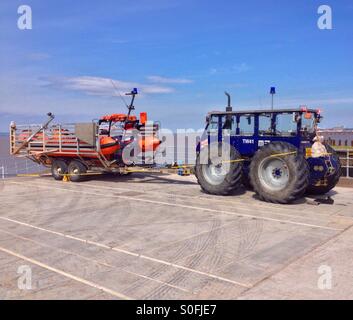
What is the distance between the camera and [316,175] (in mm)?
10125

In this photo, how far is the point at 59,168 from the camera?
1528 cm

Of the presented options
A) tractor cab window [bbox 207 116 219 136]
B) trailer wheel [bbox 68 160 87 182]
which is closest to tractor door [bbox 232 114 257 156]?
tractor cab window [bbox 207 116 219 136]

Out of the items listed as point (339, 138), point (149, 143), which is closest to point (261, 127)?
point (149, 143)

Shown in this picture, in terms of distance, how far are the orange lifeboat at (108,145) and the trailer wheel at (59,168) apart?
2316 millimetres

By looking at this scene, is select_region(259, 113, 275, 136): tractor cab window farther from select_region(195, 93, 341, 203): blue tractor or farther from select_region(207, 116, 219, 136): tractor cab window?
select_region(207, 116, 219, 136): tractor cab window

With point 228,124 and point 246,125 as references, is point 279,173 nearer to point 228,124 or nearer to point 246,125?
point 246,125

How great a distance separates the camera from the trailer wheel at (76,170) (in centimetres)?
1455

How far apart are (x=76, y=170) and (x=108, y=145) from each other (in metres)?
1.86

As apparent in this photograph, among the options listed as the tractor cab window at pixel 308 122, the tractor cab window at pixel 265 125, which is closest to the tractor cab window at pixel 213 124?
the tractor cab window at pixel 265 125

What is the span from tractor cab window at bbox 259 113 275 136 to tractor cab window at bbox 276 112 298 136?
7.8 inches

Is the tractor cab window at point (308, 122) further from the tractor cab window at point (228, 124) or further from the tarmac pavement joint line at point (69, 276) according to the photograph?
the tarmac pavement joint line at point (69, 276)

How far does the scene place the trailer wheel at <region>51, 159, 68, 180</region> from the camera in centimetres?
1519

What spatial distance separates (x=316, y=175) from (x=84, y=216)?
6.01m
